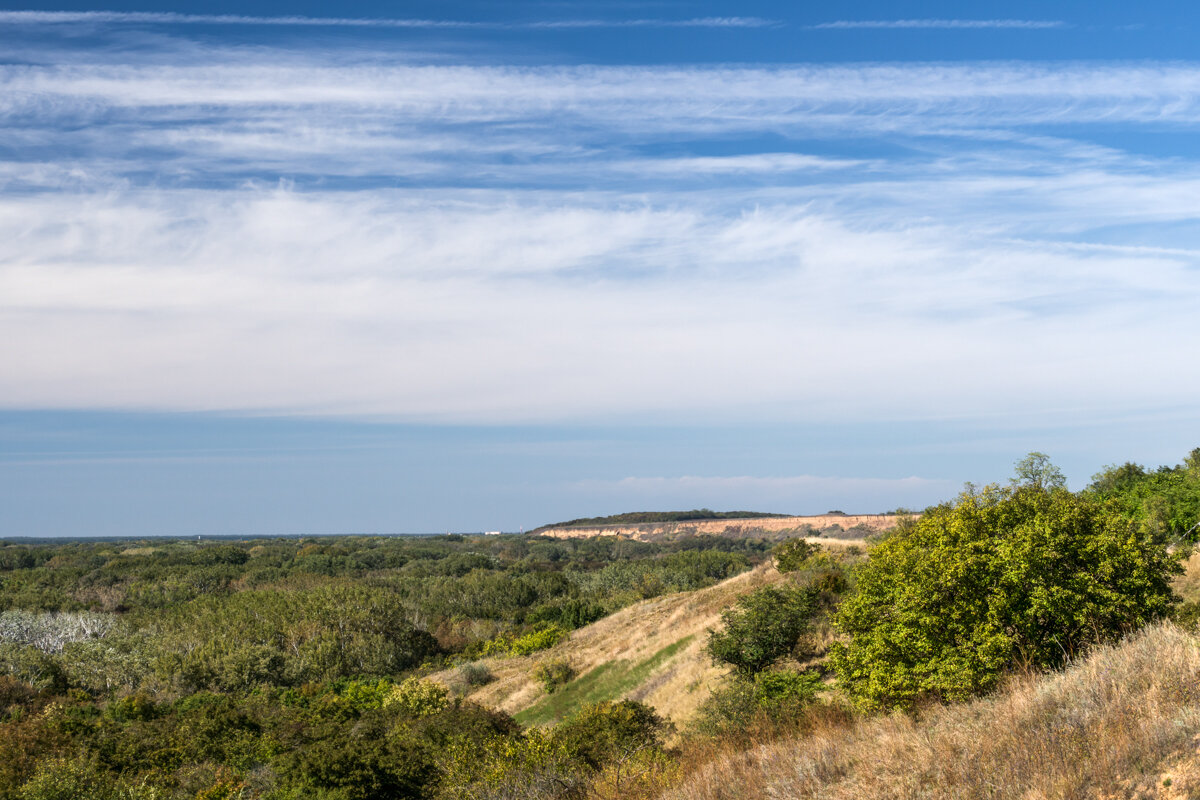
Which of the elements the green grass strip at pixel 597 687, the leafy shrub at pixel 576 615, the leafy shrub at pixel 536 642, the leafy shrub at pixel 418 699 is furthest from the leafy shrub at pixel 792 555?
the leafy shrub at pixel 576 615

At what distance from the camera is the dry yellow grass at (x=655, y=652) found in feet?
107

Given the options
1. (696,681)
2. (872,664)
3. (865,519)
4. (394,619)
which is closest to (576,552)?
(865,519)

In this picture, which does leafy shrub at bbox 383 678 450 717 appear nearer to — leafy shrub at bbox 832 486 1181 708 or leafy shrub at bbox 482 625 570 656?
leafy shrub at bbox 482 625 570 656

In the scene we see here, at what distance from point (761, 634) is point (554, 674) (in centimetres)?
1784

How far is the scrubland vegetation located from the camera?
31.0ft

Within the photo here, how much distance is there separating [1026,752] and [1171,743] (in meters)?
1.30

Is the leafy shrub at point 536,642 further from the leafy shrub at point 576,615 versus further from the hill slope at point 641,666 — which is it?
the leafy shrub at point 576,615

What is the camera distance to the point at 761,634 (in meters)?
28.8

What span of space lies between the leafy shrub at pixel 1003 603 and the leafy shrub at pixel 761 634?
10423mm

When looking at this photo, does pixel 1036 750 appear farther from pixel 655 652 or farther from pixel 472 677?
pixel 472 677

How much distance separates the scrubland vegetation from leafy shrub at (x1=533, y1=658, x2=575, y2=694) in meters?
0.26

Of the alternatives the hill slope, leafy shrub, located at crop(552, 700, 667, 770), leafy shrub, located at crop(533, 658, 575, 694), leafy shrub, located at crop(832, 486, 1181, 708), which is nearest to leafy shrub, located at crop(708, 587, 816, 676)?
the hill slope

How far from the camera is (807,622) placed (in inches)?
1198

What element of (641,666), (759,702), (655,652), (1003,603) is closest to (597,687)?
(641,666)
